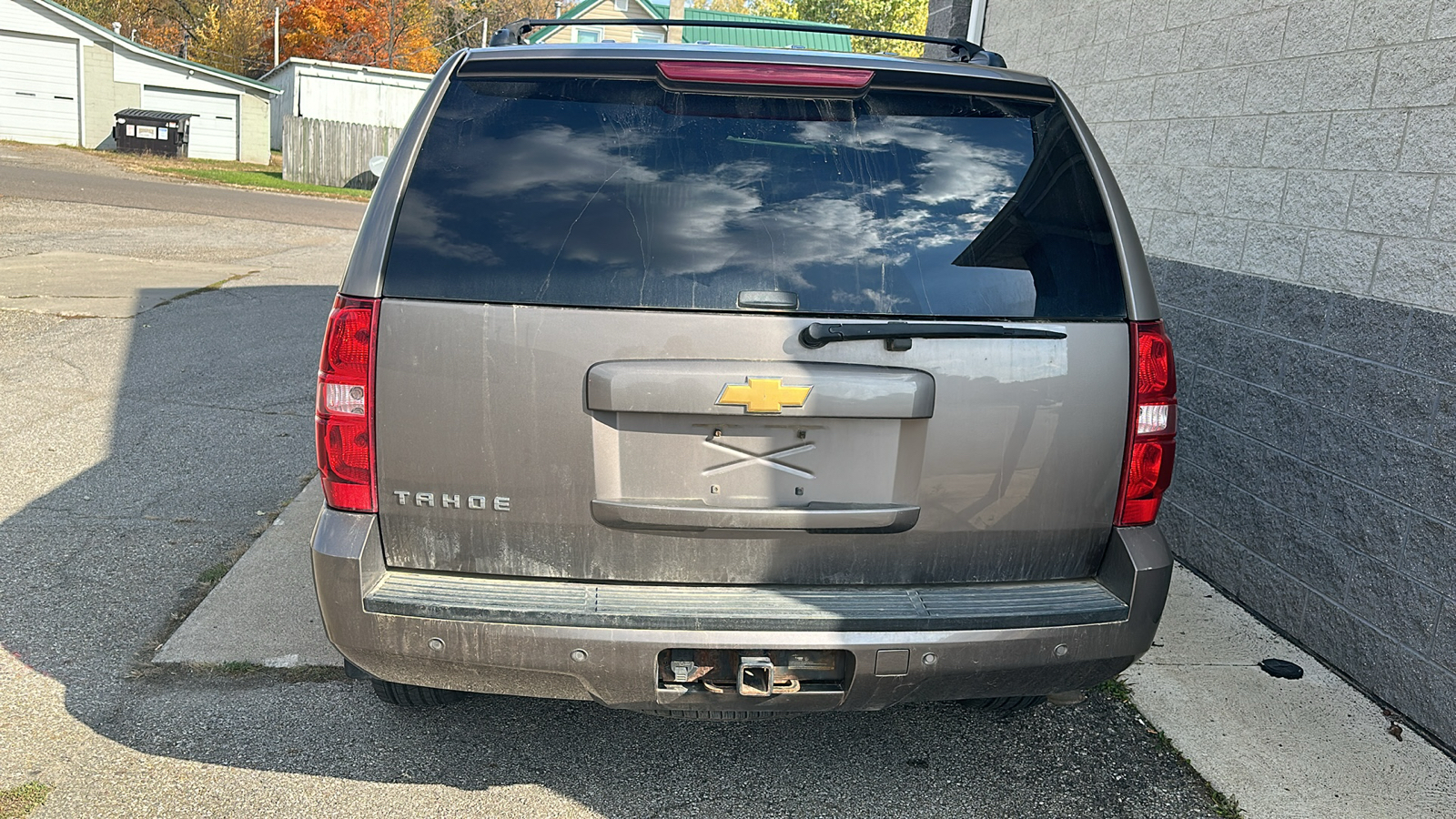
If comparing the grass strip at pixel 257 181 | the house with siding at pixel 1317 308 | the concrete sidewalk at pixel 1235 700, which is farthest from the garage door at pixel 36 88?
the house with siding at pixel 1317 308

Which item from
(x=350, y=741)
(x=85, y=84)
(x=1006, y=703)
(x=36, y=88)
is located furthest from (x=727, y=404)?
(x=36, y=88)

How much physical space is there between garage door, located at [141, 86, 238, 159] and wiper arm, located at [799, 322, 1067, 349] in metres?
37.1

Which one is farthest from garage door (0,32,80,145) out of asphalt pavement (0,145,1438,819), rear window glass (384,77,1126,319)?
rear window glass (384,77,1126,319)

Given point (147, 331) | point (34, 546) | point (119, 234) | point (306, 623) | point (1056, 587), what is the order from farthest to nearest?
1. point (119, 234)
2. point (147, 331)
3. point (34, 546)
4. point (306, 623)
5. point (1056, 587)

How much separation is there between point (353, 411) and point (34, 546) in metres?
2.93

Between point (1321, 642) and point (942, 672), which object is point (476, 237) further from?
point (1321, 642)

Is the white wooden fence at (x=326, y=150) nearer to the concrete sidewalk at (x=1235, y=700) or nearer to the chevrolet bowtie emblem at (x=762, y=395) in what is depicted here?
the concrete sidewalk at (x=1235, y=700)

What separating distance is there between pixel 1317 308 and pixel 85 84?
37.3 m

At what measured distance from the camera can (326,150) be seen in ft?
98.8

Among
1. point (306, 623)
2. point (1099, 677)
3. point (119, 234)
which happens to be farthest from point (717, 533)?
point (119, 234)

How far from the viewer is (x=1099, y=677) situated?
2918mm

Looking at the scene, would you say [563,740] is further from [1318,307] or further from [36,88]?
[36,88]

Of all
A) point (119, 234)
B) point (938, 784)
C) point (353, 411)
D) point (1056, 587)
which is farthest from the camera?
point (119, 234)

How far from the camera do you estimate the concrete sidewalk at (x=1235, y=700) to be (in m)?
3.42
